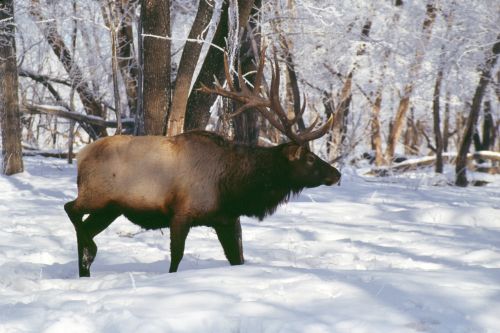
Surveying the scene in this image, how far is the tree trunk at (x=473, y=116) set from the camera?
45.1 ft

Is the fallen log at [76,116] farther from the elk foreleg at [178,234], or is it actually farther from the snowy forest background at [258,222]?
the elk foreleg at [178,234]

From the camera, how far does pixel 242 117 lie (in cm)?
845

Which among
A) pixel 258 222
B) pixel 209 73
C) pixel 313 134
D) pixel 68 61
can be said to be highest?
pixel 68 61

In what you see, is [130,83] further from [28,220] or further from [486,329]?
[486,329]

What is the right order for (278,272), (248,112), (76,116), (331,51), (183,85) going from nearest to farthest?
(278,272) < (183,85) < (248,112) < (76,116) < (331,51)

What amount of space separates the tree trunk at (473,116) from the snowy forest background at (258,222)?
5 cm

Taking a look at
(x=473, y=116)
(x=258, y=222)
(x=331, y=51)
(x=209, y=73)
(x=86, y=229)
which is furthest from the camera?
(x=331, y=51)

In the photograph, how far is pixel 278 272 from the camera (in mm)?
4246

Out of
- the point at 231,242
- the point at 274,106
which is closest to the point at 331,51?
the point at 274,106

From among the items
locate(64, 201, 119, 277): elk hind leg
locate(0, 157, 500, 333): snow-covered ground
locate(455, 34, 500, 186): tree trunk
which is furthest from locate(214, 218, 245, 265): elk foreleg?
locate(455, 34, 500, 186): tree trunk

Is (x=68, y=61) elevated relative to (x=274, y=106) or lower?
elevated

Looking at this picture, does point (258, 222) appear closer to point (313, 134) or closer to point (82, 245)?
point (313, 134)

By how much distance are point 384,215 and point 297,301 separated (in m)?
6.03

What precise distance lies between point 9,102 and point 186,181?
28.5 ft
